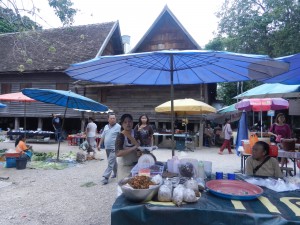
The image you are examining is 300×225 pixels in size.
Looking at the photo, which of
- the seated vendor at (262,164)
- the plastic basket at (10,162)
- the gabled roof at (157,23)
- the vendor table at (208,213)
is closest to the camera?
the vendor table at (208,213)

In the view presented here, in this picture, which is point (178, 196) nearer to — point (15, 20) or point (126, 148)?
point (126, 148)

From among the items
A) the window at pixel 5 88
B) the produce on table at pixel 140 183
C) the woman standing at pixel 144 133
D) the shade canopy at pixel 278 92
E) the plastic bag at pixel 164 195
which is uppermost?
the window at pixel 5 88

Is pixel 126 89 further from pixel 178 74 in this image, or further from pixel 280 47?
pixel 178 74

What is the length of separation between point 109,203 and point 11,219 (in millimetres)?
1631

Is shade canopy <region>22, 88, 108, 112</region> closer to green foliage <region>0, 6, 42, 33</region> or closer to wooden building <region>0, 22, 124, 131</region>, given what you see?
green foliage <region>0, 6, 42, 33</region>

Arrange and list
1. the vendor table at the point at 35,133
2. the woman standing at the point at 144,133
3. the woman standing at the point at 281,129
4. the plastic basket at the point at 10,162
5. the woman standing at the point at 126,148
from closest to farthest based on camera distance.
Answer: the woman standing at the point at 126,148, the woman standing at the point at 144,133, the woman standing at the point at 281,129, the plastic basket at the point at 10,162, the vendor table at the point at 35,133

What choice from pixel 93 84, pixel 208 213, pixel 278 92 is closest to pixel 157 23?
pixel 93 84

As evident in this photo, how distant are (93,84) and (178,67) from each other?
1228 cm

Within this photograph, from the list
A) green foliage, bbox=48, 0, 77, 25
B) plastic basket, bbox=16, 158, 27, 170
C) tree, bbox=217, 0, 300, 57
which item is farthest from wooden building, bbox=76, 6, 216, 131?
green foliage, bbox=48, 0, 77, 25

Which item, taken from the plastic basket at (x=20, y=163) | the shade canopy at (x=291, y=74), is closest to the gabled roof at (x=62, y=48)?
the plastic basket at (x=20, y=163)

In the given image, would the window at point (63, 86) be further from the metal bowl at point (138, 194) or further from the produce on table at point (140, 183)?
the metal bowl at point (138, 194)

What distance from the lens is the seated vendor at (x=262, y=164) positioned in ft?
11.2

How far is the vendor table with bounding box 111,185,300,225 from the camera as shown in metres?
1.92

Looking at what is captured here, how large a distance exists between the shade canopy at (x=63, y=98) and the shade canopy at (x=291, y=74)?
5946 millimetres
